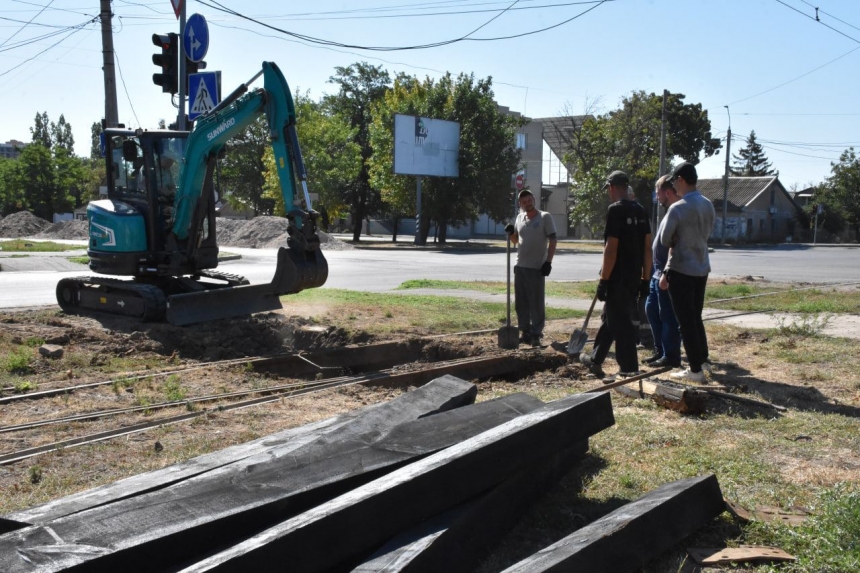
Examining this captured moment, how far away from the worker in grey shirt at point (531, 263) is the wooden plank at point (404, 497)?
17.6 feet

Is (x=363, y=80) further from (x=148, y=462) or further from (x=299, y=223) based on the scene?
(x=148, y=462)

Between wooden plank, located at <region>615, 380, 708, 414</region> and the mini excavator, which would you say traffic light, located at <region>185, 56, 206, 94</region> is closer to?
the mini excavator

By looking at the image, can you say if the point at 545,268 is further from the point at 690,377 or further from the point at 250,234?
the point at 250,234

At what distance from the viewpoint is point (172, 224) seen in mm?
12008

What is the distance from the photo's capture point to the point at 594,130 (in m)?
60.8

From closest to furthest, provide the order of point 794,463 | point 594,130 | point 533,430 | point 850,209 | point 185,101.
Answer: point 533,430 → point 794,463 → point 185,101 → point 594,130 → point 850,209

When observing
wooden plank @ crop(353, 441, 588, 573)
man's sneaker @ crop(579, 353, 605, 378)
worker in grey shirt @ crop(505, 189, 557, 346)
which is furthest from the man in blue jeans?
wooden plank @ crop(353, 441, 588, 573)

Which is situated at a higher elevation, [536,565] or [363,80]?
[363,80]

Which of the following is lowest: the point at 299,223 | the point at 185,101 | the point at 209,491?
the point at 209,491

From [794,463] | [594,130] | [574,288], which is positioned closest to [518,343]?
[794,463]

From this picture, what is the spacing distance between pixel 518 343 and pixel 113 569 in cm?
689

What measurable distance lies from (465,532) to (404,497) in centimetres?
36

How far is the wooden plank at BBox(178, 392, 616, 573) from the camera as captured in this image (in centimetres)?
290

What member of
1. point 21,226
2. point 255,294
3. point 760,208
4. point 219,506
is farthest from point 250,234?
point 760,208
